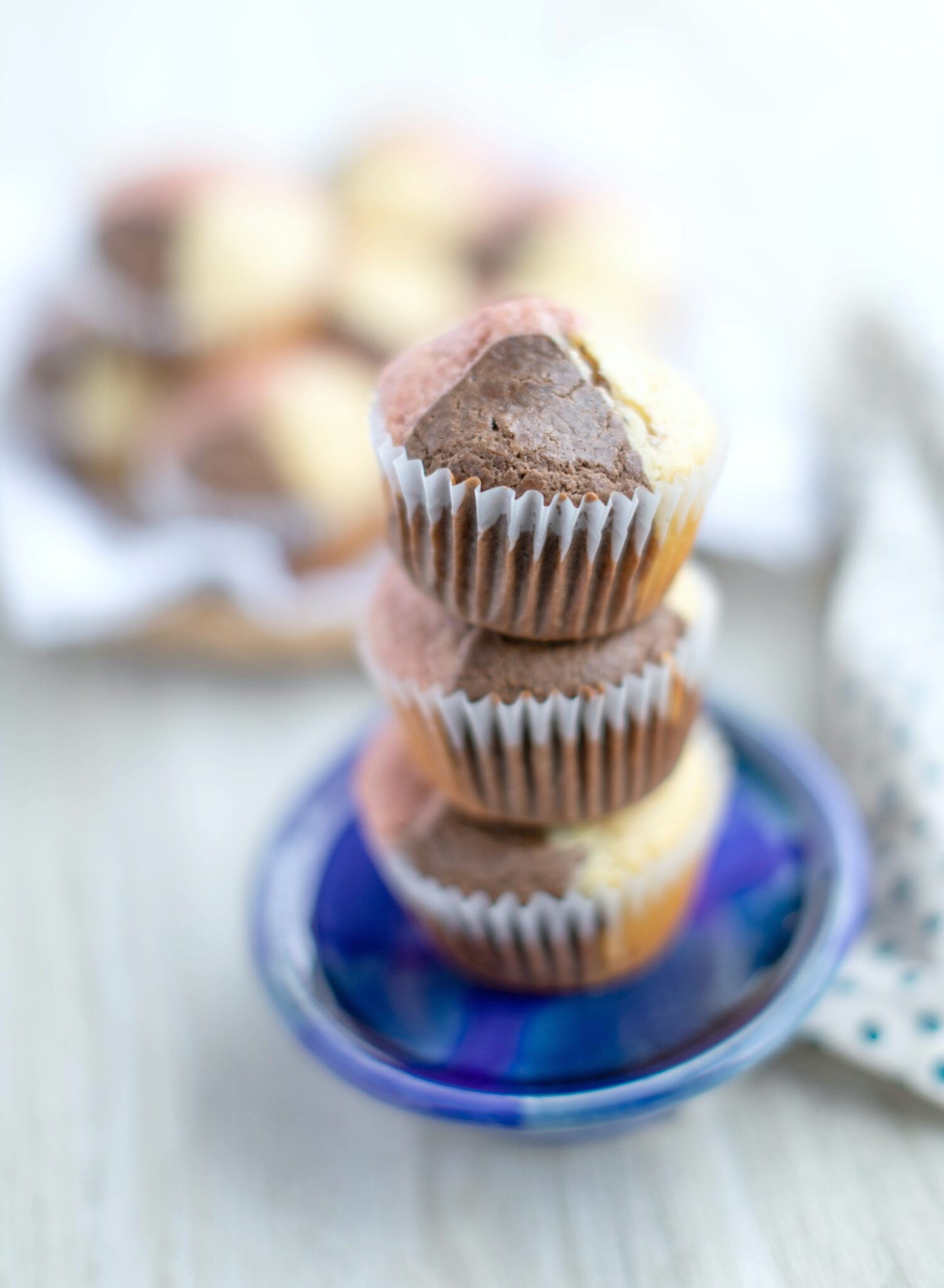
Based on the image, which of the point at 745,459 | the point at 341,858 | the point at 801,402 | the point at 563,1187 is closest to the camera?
the point at 563,1187

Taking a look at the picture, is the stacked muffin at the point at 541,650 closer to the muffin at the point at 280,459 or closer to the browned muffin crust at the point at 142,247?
the muffin at the point at 280,459

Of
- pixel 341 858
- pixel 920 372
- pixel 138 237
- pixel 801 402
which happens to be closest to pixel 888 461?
pixel 920 372

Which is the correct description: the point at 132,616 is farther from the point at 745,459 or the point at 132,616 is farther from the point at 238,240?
the point at 745,459

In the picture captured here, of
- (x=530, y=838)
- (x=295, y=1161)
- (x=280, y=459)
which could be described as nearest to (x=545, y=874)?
(x=530, y=838)

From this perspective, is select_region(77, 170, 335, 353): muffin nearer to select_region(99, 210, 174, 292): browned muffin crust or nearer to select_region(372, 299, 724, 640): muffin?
select_region(99, 210, 174, 292): browned muffin crust

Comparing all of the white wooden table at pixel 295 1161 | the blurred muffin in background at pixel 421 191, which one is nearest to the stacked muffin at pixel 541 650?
the white wooden table at pixel 295 1161

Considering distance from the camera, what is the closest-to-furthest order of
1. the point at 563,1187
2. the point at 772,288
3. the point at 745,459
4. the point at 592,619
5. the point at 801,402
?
the point at 592,619
the point at 563,1187
the point at 745,459
the point at 801,402
the point at 772,288
